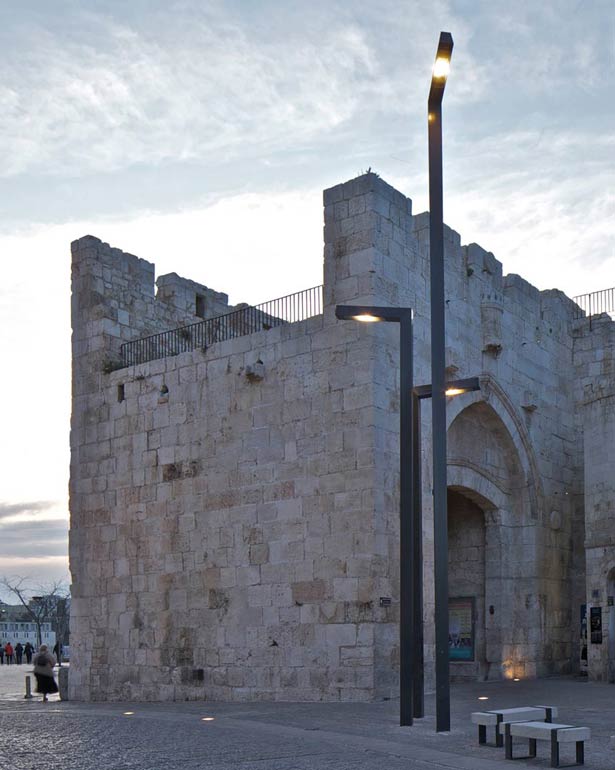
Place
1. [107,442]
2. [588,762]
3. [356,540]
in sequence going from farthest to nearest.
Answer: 1. [107,442]
2. [356,540]
3. [588,762]

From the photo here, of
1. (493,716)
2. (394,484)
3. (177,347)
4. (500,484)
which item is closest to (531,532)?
(500,484)

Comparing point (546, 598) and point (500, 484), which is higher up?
point (500, 484)

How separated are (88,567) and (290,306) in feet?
22.0

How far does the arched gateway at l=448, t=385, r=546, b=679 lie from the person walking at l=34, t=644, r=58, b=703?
7.75m

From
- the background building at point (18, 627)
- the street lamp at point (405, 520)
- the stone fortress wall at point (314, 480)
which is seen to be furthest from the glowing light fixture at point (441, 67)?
the background building at point (18, 627)

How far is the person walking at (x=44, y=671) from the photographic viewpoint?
19812 mm

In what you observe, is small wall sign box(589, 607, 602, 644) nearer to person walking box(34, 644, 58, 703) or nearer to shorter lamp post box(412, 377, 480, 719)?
shorter lamp post box(412, 377, 480, 719)

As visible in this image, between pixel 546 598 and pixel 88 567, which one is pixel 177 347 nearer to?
pixel 88 567

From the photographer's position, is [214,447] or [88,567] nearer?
[214,447]

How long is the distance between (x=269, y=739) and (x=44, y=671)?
34.2ft

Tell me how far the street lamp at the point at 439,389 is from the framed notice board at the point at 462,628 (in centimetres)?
1023

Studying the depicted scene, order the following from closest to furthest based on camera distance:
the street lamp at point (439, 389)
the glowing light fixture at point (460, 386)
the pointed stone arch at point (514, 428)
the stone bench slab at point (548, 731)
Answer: the stone bench slab at point (548, 731)
the street lamp at point (439, 389)
the glowing light fixture at point (460, 386)
the pointed stone arch at point (514, 428)

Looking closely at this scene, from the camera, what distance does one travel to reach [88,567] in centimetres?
2108

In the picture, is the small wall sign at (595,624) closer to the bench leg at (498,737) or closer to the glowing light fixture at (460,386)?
the glowing light fixture at (460,386)
